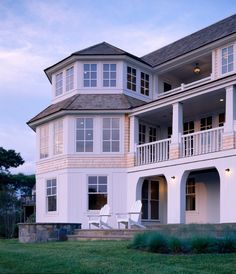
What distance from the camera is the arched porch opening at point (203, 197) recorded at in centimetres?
2091

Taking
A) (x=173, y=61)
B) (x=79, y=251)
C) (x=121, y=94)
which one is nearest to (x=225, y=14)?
(x=173, y=61)

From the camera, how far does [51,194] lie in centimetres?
2231

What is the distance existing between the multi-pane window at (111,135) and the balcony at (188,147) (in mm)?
1027

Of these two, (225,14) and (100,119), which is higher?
(225,14)

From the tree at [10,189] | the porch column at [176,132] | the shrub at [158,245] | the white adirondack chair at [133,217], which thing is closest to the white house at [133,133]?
the porch column at [176,132]

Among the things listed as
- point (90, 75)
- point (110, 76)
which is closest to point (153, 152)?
point (110, 76)

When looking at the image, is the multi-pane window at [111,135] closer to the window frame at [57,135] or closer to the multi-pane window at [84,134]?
the multi-pane window at [84,134]

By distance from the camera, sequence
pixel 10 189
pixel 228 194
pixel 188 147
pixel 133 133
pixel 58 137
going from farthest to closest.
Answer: pixel 10 189, pixel 58 137, pixel 133 133, pixel 188 147, pixel 228 194

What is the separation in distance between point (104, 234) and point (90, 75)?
26.9ft

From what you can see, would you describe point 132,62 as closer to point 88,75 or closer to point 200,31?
point 88,75

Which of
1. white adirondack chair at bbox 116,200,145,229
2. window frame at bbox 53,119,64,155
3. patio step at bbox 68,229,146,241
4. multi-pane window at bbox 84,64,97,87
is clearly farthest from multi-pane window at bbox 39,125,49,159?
patio step at bbox 68,229,146,241

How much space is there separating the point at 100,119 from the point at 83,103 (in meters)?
1.02

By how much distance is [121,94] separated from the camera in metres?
22.3

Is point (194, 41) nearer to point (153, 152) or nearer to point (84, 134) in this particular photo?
point (153, 152)
